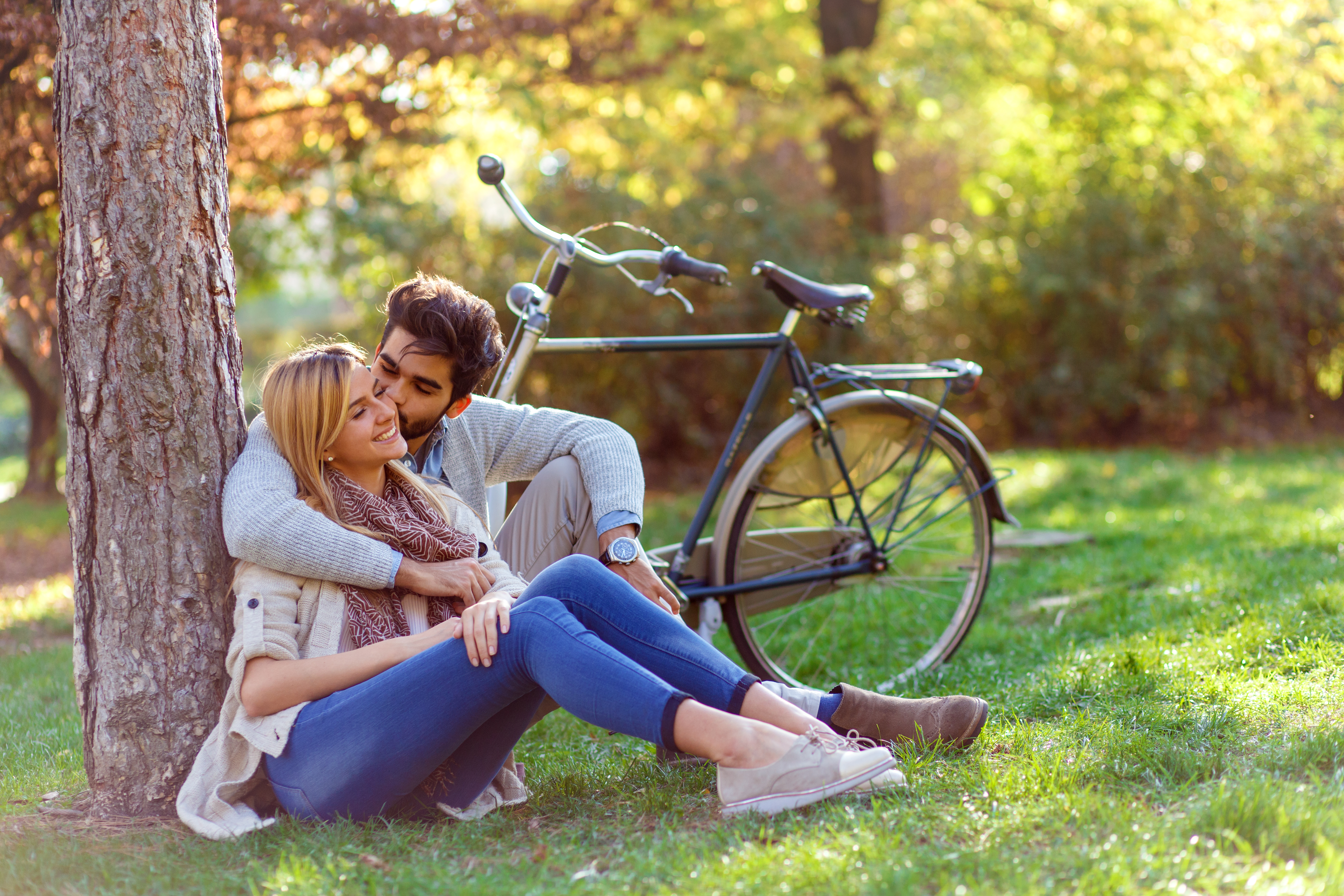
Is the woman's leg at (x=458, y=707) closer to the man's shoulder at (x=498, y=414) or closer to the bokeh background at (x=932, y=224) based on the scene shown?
the man's shoulder at (x=498, y=414)

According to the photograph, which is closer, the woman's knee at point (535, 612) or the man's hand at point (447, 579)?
the woman's knee at point (535, 612)

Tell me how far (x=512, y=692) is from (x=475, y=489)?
2.40ft

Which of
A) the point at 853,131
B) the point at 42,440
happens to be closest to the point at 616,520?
the point at 853,131

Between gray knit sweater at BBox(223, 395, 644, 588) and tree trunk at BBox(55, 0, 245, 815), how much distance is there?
0.15 metres

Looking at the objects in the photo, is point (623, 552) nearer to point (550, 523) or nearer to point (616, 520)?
point (616, 520)

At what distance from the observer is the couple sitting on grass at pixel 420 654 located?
227 cm

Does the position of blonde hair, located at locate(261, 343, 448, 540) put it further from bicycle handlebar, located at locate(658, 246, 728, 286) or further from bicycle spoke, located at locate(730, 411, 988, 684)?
bicycle spoke, located at locate(730, 411, 988, 684)

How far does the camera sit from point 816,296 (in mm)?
3473

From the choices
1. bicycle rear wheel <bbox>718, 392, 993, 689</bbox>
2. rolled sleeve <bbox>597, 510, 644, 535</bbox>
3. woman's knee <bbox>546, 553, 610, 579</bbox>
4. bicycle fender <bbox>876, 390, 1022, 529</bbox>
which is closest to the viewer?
woman's knee <bbox>546, 553, 610, 579</bbox>

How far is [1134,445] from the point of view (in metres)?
8.78

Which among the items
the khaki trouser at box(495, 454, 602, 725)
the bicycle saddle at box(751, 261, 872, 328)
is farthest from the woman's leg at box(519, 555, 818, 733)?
the bicycle saddle at box(751, 261, 872, 328)

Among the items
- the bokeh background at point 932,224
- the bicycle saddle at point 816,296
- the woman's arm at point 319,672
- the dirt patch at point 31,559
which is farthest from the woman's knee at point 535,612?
the dirt patch at point 31,559

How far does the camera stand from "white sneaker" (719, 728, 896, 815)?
2.25 metres

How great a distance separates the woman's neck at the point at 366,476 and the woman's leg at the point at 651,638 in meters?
0.45
